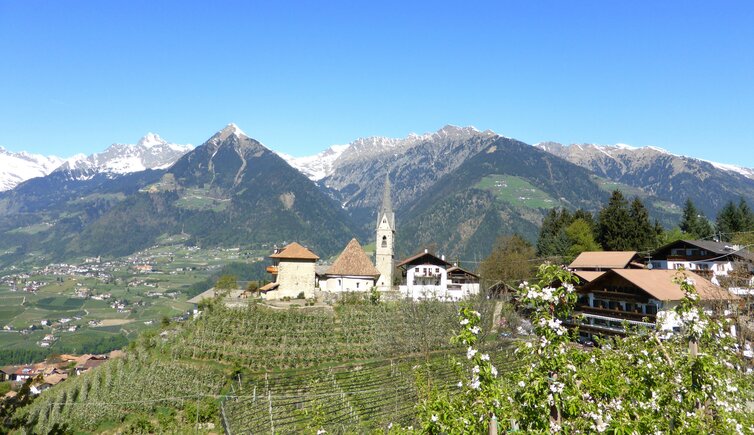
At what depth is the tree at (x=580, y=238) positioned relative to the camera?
61.8 m

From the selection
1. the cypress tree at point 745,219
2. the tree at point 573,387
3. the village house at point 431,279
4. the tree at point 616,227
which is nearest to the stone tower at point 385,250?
the village house at point 431,279

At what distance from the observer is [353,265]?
54.9 metres

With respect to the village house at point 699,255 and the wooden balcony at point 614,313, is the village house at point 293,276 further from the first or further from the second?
the village house at point 699,255

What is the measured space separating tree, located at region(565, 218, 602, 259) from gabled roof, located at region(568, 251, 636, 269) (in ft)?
23.6

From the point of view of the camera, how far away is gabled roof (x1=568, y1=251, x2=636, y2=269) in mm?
49775

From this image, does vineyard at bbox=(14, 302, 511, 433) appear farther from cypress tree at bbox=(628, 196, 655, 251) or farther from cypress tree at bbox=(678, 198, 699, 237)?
cypress tree at bbox=(678, 198, 699, 237)

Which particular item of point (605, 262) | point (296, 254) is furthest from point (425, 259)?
point (605, 262)

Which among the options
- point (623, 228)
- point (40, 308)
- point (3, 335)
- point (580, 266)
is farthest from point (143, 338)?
point (40, 308)

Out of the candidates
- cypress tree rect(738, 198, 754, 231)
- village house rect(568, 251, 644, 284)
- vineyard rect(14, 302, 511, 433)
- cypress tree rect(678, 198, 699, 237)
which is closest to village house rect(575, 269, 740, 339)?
village house rect(568, 251, 644, 284)

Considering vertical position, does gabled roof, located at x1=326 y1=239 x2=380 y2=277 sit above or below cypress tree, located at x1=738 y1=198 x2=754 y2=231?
below

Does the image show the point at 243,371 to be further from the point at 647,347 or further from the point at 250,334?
the point at 647,347

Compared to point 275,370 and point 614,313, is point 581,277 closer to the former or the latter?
point 614,313

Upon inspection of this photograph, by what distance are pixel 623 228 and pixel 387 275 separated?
31432 millimetres

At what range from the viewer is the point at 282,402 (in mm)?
28078
